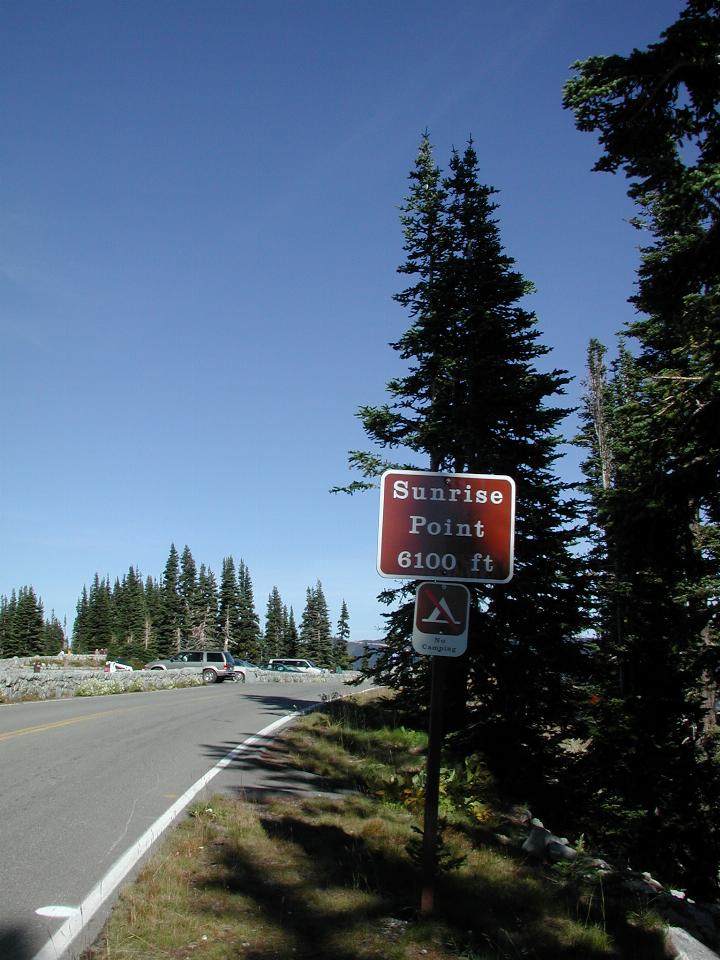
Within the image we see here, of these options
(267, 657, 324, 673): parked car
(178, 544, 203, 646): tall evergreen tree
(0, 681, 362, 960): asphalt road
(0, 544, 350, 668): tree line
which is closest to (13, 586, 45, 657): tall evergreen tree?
(0, 544, 350, 668): tree line

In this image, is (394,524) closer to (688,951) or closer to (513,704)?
(688,951)

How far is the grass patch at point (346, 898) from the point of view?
4.84 metres

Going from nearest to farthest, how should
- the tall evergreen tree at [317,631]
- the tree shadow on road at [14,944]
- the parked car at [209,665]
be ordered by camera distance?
1. the tree shadow on road at [14,944]
2. the parked car at [209,665]
3. the tall evergreen tree at [317,631]

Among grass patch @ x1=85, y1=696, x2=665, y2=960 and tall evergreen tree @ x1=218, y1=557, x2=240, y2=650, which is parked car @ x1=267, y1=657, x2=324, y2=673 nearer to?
tall evergreen tree @ x1=218, y1=557, x2=240, y2=650

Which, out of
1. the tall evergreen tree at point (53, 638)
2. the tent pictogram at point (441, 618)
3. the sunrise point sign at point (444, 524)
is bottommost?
the tall evergreen tree at point (53, 638)

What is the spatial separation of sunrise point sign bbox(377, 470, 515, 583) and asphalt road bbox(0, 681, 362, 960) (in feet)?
10.6

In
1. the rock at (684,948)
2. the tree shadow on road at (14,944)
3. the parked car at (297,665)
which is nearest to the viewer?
the tree shadow on road at (14,944)

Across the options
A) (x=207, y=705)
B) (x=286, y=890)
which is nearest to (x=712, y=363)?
(x=286, y=890)

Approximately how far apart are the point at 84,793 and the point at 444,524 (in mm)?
6632

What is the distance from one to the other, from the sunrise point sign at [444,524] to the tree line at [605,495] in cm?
635

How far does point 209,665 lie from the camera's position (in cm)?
4612

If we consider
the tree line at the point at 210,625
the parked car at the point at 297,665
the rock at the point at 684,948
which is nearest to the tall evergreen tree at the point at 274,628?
the tree line at the point at 210,625

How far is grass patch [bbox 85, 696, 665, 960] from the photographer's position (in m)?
4.84

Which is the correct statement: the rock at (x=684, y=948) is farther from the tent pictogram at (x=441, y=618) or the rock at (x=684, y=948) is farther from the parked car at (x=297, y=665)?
the parked car at (x=297, y=665)
